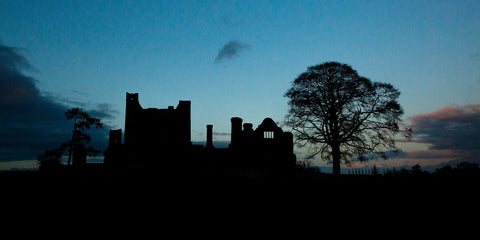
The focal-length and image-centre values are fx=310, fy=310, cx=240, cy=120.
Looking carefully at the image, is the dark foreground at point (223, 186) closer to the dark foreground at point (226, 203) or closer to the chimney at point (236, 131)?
the dark foreground at point (226, 203)

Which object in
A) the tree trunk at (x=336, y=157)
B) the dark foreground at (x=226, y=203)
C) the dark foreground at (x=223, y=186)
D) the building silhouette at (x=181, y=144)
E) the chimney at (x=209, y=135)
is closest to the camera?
the dark foreground at (x=226, y=203)

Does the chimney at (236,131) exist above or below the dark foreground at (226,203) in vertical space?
above

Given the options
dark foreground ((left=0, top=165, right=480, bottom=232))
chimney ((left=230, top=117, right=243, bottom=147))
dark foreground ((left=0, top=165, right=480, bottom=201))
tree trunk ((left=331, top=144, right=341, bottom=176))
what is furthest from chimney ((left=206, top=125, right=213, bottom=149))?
dark foreground ((left=0, top=165, right=480, bottom=232))

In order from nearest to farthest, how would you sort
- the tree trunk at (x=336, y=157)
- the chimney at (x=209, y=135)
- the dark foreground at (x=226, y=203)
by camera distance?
the dark foreground at (x=226, y=203) → the tree trunk at (x=336, y=157) → the chimney at (x=209, y=135)

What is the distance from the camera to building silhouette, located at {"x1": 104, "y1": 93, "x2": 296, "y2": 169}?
27906 millimetres

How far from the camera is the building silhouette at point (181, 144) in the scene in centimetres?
2791

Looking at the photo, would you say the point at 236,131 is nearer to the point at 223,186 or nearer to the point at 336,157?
the point at 336,157

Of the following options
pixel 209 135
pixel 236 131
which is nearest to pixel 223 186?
pixel 236 131

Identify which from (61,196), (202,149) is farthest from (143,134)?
Result: (61,196)

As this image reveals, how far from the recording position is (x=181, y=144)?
1283 inches

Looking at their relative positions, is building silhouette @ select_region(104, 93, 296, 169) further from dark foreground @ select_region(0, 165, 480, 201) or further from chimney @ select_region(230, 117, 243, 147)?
dark foreground @ select_region(0, 165, 480, 201)

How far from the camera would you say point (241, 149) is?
28062 millimetres

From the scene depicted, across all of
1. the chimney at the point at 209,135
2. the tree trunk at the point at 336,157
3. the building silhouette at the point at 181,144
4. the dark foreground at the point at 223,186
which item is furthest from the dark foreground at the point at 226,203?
the chimney at the point at 209,135

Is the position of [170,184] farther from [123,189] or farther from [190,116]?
[190,116]
